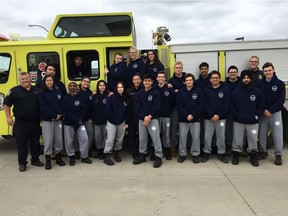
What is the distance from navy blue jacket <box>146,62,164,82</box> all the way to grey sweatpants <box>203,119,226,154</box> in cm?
140

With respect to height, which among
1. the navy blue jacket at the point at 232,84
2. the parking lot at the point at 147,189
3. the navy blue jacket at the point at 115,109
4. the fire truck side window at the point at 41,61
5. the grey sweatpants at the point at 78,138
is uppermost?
the fire truck side window at the point at 41,61

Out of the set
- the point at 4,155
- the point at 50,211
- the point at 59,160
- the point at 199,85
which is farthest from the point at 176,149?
the point at 4,155

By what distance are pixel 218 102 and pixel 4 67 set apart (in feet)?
14.9

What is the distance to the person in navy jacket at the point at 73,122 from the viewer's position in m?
5.55

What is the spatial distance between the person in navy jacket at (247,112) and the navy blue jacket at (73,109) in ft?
9.53

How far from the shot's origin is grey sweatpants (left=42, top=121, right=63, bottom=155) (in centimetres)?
544

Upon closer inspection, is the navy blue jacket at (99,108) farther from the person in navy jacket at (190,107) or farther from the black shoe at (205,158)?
the black shoe at (205,158)

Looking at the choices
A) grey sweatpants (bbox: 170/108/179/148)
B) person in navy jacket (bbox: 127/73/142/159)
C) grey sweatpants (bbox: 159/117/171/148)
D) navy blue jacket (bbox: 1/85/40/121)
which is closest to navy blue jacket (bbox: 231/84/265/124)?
grey sweatpants (bbox: 170/108/179/148)

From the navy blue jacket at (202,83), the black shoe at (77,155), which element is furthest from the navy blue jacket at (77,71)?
the navy blue jacket at (202,83)

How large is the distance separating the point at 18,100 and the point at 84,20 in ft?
8.01

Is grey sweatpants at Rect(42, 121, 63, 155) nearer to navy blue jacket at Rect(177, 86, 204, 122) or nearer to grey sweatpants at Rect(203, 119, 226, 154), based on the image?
navy blue jacket at Rect(177, 86, 204, 122)

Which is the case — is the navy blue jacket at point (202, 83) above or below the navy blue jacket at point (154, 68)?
below

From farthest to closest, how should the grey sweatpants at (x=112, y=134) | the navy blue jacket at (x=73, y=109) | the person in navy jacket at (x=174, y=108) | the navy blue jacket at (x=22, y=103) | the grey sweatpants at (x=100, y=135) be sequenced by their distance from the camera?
the grey sweatpants at (x=100, y=135) → the person in navy jacket at (x=174, y=108) → the grey sweatpants at (x=112, y=134) → the navy blue jacket at (x=73, y=109) → the navy blue jacket at (x=22, y=103)

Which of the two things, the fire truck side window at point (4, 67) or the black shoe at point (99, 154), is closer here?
the black shoe at point (99, 154)
